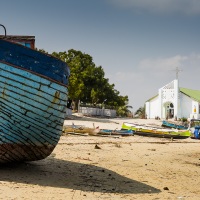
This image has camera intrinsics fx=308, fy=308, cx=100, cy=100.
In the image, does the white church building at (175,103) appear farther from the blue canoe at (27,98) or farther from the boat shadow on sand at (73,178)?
the blue canoe at (27,98)

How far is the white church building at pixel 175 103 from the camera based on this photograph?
1969 inches

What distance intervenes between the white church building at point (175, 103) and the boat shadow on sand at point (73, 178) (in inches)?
1698

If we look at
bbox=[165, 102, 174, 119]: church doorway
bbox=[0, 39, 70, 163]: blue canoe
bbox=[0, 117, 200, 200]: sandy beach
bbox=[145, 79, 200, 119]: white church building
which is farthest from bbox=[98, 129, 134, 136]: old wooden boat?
bbox=[165, 102, 174, 119]: church doorway

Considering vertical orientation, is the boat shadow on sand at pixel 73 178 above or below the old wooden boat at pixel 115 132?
below

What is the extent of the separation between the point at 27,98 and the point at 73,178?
214 centimetres

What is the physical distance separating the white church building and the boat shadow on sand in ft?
142

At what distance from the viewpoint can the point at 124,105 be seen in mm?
55125

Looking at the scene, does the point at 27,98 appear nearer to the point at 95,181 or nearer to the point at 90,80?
the point at 95,181

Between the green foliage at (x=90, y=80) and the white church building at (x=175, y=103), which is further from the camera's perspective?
the white church building at (x=175, y=103)

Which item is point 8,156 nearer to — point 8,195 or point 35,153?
point 35,153

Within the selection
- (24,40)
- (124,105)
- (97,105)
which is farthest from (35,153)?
(124,105)

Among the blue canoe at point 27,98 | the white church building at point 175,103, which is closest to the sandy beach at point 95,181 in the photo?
the blue canoe at point 27,98

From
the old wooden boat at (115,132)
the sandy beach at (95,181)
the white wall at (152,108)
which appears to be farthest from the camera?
the white wall at (152,108)

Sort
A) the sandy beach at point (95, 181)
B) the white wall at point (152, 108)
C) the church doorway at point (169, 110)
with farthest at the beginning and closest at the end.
A: 1. the white wall at point (152, 108)
2. the church doorway at point (169, 110)
3. the sandy beach at point (95, 181)
